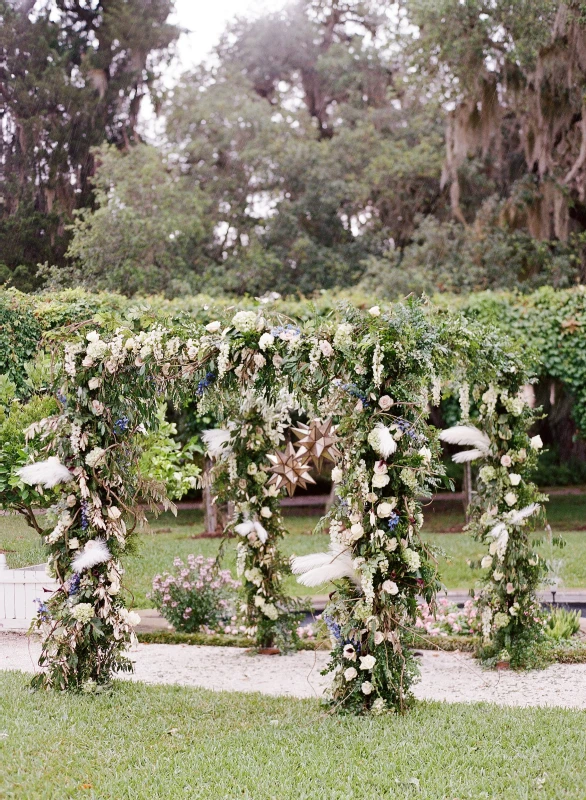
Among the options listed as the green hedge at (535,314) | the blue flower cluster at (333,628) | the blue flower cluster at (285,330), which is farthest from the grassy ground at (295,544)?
the green hedge at (535,314)

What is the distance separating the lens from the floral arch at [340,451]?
5.33 metres

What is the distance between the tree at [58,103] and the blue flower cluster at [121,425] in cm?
895

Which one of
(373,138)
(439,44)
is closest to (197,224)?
(373,138)

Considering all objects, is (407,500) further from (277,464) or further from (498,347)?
(277,464)

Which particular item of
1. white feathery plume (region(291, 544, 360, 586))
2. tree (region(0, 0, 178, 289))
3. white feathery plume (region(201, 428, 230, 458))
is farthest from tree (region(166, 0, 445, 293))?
white feathery plume (region(291, 544, 360, 586))

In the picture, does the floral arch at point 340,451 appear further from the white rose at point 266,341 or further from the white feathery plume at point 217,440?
the white feathery plume at point 217,440

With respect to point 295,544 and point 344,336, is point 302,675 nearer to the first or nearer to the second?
point 344,336

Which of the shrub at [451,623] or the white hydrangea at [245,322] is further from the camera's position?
the shrub at [451,623]

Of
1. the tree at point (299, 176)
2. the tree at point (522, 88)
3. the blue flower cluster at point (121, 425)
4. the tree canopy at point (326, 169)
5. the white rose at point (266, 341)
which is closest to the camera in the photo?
the white rose at point (266, 341)

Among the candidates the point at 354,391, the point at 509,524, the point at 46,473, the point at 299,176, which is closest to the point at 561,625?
the point at 509,524

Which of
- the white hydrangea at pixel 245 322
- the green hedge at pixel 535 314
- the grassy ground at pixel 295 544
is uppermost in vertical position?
the green hedge at pixel 535 314

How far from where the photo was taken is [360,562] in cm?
538

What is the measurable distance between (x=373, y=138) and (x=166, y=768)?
49.8 feet

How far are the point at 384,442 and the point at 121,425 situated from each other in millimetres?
2120
